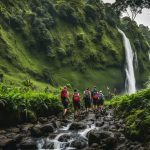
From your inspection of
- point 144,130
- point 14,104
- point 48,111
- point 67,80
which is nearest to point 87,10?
point 67,80

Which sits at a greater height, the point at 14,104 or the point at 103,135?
the point at 14,104

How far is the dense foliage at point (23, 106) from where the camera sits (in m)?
20.6

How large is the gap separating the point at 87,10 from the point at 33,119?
186 feet

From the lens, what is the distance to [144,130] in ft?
51.3

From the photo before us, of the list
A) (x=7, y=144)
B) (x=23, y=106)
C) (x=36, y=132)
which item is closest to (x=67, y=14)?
(x=23, y=106)

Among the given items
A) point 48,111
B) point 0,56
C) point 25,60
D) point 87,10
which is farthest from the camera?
point 87,10

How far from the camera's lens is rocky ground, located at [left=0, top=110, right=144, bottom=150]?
16.1m

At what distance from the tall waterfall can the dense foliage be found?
41.8 metres

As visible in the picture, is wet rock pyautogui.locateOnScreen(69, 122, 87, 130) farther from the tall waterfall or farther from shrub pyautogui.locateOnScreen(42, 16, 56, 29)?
shrub pyautogui.locateOnScreen(42, 16, 56, 29)

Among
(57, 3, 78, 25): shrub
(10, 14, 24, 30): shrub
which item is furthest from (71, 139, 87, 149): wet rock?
(57, 3, 78, 25): shrub

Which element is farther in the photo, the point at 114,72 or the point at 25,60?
the point at 114,72

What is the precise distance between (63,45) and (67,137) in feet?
157

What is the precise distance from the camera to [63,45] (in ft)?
216

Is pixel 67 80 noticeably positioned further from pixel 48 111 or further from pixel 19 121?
pixel 19 121
